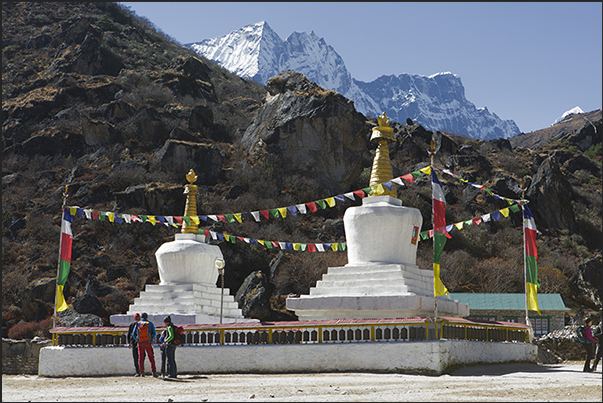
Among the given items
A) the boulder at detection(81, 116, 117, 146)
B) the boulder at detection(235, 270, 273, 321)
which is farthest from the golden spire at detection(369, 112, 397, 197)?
the boulder at detection(81, 116, 117, 146)

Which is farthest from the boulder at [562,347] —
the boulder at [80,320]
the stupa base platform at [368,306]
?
the boulder at [80,320]

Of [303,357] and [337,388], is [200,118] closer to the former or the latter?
[303,357]

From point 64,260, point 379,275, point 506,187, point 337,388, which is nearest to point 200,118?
point 506,187

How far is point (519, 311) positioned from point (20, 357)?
73.1ft

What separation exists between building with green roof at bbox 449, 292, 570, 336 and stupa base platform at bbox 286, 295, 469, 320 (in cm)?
1649

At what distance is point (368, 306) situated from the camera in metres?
17.0

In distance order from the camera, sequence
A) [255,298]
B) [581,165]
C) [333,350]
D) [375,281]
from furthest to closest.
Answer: [581,165]
[255,298]
[375,281]
[333,350]

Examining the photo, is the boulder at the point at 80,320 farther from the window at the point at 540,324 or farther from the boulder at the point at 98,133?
the boulder at the point at 98,133

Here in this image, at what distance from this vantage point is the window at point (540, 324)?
112 ft

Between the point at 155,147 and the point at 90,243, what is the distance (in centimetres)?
1637

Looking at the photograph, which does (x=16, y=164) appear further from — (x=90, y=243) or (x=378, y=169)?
(x=378, y=169)

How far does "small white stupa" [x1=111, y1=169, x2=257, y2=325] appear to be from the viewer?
21.6 m

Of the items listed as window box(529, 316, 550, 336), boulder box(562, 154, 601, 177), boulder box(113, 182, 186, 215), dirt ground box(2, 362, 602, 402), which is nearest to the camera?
dirt ground box(2, 362, 602, 402)

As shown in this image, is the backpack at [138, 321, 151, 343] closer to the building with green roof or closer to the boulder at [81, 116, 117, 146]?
the building with green roof
